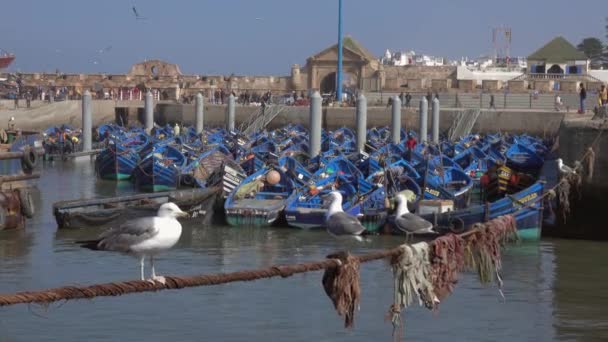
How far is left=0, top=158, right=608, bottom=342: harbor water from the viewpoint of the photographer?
14.1 metres

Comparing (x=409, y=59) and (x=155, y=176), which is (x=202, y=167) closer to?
(x=155, y=176)

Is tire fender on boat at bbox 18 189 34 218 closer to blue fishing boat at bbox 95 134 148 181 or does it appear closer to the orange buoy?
the orange buoy

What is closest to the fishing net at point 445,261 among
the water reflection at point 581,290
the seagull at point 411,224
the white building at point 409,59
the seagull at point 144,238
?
the seagull at point 144,238

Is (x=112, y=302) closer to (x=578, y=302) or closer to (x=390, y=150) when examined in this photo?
(x=578, y=302)

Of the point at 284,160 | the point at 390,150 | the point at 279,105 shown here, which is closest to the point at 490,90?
the point at 279,105

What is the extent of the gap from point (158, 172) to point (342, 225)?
18.3 meters

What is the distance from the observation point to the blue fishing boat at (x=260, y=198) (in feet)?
74.2

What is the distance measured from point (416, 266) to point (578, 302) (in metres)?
9.71

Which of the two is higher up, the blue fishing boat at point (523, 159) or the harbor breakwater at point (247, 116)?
the harbor breakwater at point (247, 116)

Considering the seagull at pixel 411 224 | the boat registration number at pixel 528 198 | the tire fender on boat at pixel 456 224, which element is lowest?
the tire fender on boat at pixel 456 224

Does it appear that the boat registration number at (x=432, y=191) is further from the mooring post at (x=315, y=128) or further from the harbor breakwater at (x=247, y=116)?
the harbor breakwater at (x=247, y=116)

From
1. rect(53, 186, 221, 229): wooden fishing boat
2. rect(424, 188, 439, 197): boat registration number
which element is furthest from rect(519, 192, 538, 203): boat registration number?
rect(53, 186, 221, 229): wooden fishing boat

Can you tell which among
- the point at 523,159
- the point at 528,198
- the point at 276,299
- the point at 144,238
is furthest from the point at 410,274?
the point at 523,159

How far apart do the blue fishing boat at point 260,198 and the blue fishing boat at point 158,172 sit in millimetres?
5688
